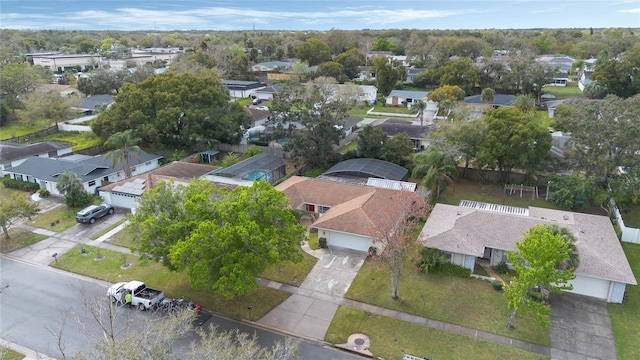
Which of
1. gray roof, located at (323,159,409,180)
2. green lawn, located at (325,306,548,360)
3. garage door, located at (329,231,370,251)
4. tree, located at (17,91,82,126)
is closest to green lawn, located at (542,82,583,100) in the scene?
gray roof, located at (323,159,409,180)

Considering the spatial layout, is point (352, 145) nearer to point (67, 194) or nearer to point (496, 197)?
point (496, 197)

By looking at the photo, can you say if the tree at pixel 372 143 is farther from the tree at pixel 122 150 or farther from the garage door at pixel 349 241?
the tree at pixel 122 150

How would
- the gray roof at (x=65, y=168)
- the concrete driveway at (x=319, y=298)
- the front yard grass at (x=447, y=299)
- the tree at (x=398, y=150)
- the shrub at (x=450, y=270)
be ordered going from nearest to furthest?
the front yard grass at (x=447, y=299) < the concrete driveway at (x=319, y=298) < the shrub at (x=450, y=270) < the gray roof at (x=65, y=168) < the tree at (x=398, y=150)

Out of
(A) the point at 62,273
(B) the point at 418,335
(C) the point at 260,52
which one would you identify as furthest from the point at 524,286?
(C) the point at 260,52

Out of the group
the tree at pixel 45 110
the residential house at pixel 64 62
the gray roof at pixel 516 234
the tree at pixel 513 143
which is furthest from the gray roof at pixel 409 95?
the residential house at pixel 64 62

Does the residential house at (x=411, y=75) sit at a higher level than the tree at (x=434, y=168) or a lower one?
higher

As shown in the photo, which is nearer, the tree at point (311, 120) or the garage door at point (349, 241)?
the garage door at point (349, 241)

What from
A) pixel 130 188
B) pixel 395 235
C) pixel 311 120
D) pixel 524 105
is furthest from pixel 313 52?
pixel 395 235
